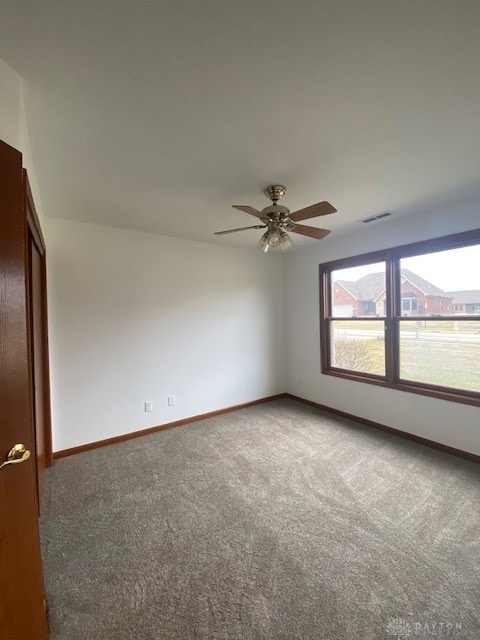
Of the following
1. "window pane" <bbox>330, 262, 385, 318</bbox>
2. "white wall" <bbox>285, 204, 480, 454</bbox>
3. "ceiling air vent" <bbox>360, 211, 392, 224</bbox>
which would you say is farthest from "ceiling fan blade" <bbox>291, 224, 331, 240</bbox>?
"window pane" <bbox>330, 262, 385, 318</bbox>

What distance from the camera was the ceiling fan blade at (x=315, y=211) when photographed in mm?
1894

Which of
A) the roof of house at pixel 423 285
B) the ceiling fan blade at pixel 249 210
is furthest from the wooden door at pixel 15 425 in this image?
the roof of house at pixel 423 285

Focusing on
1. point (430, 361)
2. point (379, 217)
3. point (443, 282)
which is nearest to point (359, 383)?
point (430, 361)

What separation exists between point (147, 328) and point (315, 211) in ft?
7.89

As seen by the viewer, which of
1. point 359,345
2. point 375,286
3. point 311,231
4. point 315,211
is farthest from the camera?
point 359,345

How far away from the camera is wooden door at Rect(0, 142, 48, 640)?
0.96 metres

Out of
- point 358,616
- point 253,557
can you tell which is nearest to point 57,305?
point 253,557

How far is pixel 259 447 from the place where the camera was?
9.73 ft

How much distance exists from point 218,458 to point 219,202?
2.56 m

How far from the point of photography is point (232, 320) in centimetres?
411

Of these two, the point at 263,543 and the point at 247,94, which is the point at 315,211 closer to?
the point at 247,94

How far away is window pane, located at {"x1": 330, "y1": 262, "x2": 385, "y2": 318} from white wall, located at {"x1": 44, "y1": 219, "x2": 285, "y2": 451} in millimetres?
1102

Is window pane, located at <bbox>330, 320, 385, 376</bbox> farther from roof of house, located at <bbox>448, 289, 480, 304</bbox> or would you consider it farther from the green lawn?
roof of house, located at <bbox>448, 289, 480, 304</bbox>

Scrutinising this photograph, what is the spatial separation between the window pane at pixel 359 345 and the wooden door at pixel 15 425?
11.7 feet
